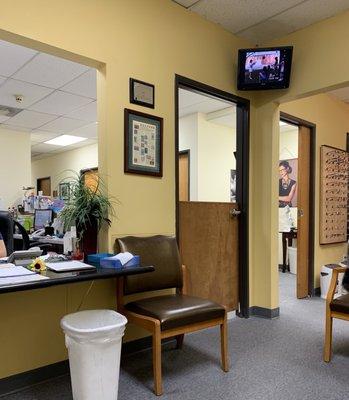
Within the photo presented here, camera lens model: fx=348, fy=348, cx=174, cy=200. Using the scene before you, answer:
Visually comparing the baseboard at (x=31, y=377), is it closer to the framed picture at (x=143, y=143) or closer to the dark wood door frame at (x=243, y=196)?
the framed picture at (x=143, y=143)

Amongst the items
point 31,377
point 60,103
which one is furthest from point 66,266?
point 60,103

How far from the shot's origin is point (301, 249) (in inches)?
165

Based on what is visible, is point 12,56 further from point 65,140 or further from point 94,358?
point 65,140

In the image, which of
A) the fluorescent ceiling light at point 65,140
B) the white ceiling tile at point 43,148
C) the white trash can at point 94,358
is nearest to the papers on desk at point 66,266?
the white trash can at point 94,358

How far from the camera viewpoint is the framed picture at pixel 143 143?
2504mm

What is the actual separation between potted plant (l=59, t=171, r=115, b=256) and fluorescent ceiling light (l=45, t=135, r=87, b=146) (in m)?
4.72

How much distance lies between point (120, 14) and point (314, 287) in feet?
12.0

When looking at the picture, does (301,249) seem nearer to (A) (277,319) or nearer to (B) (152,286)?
(A) (277,319)

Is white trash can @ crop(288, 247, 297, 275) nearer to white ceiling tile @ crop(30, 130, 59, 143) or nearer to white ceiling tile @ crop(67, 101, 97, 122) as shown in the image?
white ceiling tile @ crop(67, 101, 97, 122)

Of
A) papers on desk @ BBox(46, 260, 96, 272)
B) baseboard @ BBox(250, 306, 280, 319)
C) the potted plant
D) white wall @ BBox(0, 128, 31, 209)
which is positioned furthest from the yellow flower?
white wall @ BBox(0, 128, 31, 209)

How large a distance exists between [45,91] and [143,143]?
2320 millimetres

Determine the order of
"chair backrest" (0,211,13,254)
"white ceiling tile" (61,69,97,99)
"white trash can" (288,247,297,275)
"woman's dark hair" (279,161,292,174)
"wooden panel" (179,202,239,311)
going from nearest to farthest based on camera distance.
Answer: "wooden panel" (179,202,239,311), "chair backrest" (0,211,13,254), "white ceiling tile" (61,69,97,99), "white trash can" (288,247,297,275), "woman's dark hair" (279,161,292,174)

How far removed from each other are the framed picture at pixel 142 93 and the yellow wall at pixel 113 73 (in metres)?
0.04

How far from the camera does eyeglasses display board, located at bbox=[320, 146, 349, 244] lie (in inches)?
172
